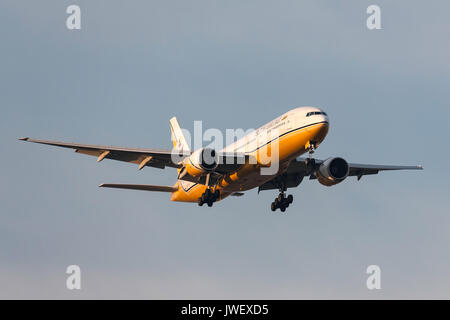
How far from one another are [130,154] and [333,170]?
14252 mm

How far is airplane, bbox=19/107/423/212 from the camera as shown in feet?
154

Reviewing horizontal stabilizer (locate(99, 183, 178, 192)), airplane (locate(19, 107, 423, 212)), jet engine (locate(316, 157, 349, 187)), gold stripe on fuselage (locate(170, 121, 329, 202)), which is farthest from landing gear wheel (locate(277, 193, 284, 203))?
horizontal stabilizer (locate(99, 183, 178, 192))

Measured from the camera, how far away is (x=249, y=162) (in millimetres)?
A: 49156

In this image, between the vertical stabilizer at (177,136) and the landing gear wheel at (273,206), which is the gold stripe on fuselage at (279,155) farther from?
the vertical stabilizer at (177,136)

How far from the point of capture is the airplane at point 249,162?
47.0 m

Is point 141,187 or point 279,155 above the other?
point 279,155

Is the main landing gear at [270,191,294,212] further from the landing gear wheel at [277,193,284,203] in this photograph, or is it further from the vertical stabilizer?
the vertical stabilizer

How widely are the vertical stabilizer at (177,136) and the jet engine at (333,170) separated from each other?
13436 mm

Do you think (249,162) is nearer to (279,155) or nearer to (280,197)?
(279,155)

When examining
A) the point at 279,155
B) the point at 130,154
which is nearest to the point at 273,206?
the point at 279,155

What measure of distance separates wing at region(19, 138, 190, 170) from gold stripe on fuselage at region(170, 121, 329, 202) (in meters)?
3.40
